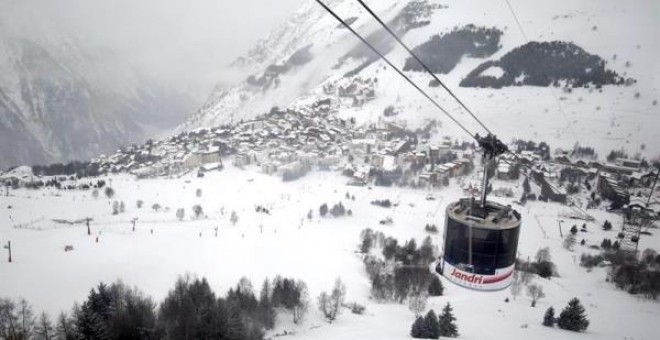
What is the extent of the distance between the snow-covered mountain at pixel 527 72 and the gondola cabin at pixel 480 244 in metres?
53.7

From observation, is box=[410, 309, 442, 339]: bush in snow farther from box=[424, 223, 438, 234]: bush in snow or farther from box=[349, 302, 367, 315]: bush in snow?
box=[424, 223, 438, 234]: bush in snow

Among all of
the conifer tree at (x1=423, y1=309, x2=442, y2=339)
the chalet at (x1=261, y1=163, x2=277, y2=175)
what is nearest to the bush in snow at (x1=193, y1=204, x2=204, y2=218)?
the chalet at (x1=261, y1=163, x2=277, y2=175)

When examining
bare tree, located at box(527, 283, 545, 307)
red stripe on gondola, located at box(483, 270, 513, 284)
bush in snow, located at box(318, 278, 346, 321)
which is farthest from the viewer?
bare tree, located at box(527, 283, 545, 307)

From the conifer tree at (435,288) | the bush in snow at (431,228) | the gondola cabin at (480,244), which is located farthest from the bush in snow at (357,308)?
the gondola cabin at (480,244)

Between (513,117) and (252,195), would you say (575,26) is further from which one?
(252,195)

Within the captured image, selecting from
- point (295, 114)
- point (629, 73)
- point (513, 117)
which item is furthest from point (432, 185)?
point (629, 73)

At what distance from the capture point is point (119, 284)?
66.5 ft

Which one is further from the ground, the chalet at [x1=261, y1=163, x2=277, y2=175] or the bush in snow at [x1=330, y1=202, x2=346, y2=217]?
the chalet at [x1=261, y1=163, x2=277, y2=175]

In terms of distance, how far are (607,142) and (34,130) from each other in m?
177

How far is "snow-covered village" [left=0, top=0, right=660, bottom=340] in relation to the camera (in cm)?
1881

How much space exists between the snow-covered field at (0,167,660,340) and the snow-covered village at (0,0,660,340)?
18 centimetres

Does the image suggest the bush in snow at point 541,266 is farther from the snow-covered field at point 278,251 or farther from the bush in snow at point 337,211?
the bush in snow at point 337,211

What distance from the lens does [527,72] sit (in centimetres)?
7088

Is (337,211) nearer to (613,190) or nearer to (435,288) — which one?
(435,288)
